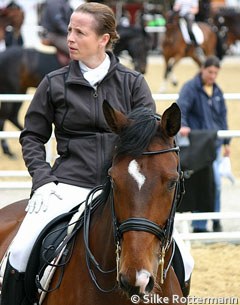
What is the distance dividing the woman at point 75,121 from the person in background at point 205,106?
144 inches

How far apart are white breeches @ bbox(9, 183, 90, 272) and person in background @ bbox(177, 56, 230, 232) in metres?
3.74

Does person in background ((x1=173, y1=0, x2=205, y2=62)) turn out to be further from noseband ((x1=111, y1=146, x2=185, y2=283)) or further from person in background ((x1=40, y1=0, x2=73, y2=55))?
noseband ((x1=111, y1=146, x2=185, y2=283))

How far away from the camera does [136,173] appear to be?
3262 mm

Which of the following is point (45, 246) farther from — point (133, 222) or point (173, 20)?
point (173, 20)

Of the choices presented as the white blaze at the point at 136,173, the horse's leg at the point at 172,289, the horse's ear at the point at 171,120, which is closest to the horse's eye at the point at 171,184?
the white blaze at the point at 136,173

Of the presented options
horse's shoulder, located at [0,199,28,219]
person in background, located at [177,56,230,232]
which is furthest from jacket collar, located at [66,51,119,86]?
person in background, located at [177,56,230,232]

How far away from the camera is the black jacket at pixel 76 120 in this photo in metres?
4.01

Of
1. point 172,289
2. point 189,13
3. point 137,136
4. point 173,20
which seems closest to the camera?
point 137,136

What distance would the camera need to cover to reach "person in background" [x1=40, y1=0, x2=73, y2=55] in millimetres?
12633

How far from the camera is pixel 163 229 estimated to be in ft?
10.8

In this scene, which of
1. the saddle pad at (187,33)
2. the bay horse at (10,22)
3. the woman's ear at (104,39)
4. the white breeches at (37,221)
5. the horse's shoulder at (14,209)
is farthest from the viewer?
the saddle pad at (187,33)

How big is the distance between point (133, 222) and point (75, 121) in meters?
0.97

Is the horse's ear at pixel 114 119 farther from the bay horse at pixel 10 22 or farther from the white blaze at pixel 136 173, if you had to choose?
the bay horse at pixel 10 22

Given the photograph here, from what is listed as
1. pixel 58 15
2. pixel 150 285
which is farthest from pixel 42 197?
pixel 58 15
